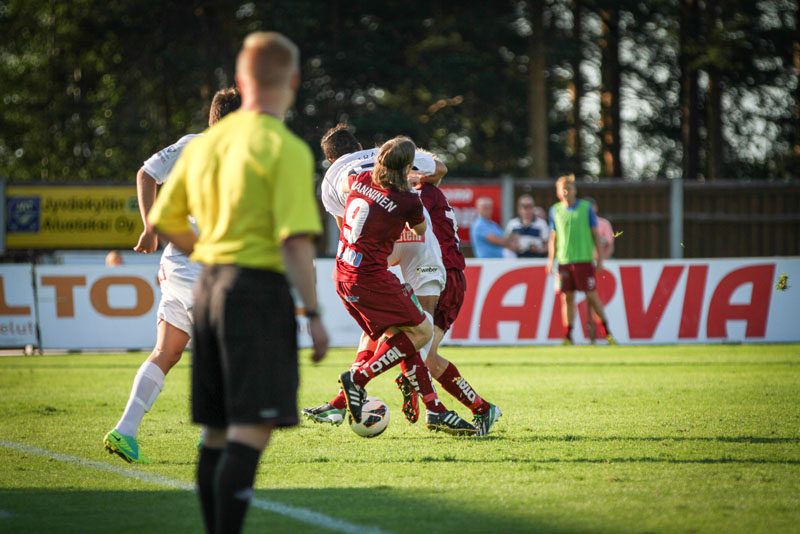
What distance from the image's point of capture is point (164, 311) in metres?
6.42

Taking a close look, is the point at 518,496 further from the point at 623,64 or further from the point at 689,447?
the point at 623,64

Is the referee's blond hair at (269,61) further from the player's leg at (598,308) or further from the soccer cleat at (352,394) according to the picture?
the player's leg at (598,308)

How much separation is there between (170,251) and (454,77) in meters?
27.6

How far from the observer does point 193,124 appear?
35.4m

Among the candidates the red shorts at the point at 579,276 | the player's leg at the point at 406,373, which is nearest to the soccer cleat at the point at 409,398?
the player's leg at the point at 406,373

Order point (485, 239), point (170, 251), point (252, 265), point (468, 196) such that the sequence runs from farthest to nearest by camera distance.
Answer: point (468, 196), point (485, 239), point (170, 251), point (252, 265)

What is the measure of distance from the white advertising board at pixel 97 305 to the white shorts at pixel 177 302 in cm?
929

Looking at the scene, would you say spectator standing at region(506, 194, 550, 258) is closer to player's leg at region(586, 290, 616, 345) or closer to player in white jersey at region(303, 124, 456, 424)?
player's leg at region(586, 290, 616, 345)

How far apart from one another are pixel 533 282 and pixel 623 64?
2269 cm

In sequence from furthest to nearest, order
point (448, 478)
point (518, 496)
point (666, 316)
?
point (666, 316), point (448, 478), point (518, 496)

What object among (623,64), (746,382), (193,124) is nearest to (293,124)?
(193,124)

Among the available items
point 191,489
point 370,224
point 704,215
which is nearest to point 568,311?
point 370,224

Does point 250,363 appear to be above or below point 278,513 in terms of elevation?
above

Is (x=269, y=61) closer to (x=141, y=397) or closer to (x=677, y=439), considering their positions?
(x=141, y=397)
